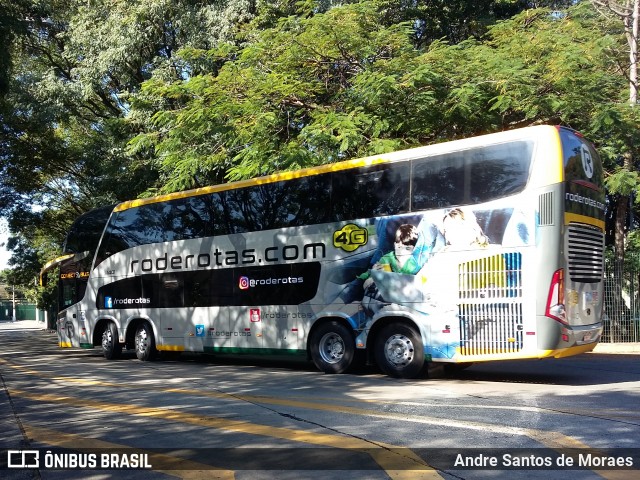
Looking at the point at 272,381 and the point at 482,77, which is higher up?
the point at 482,77

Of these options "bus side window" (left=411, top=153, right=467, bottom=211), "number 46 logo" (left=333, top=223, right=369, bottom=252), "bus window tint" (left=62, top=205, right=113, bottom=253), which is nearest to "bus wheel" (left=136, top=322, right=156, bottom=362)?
"bus window tint" (left=62, top=205, right=113, bottom=253)

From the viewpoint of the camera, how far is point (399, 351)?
1161cm

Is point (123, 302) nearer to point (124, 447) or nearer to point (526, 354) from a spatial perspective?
point (124, 447)

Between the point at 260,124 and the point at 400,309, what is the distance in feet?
23.2

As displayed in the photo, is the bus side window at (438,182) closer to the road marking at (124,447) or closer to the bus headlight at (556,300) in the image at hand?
the bus headlight at (556,300)

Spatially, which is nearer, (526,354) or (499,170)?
(526,354)

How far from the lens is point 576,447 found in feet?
20.0

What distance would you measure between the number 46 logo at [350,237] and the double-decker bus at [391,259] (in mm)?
25

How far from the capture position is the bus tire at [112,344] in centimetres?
1723

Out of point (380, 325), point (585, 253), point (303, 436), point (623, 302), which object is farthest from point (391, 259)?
point (623, 302)

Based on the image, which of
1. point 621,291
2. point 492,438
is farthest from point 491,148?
point 621,291

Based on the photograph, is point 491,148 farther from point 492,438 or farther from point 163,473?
point 163,473

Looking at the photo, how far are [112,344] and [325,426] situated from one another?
1156 cm

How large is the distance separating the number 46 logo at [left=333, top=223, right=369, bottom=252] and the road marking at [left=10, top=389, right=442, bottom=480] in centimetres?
505
